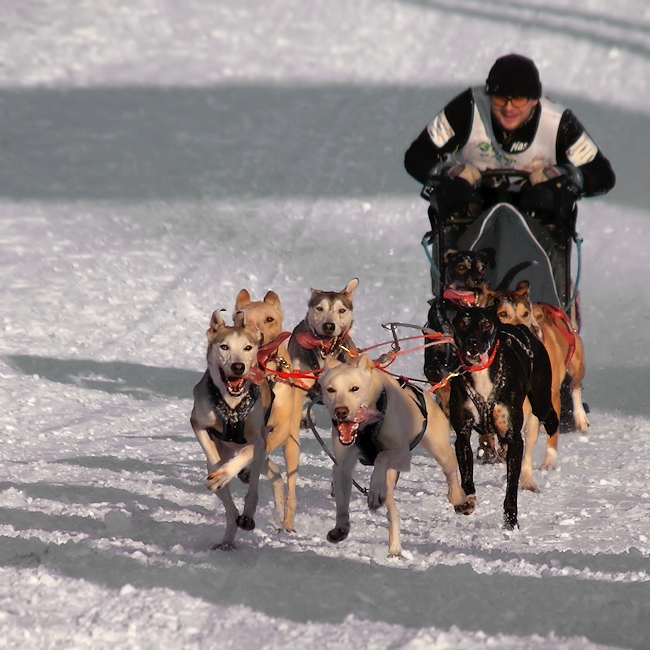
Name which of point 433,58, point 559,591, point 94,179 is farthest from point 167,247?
point 559,591

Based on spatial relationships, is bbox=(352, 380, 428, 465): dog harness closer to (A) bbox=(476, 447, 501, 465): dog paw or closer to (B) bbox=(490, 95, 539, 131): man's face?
(A) bbox=(476, 447, 501, 465): dog paw

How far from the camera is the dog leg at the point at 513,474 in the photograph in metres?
5.32

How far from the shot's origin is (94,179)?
14.9 m

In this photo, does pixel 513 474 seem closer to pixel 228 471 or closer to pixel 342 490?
pixel 342 490

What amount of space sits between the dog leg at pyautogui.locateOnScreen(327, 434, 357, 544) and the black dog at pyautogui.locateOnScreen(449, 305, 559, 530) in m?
0.82

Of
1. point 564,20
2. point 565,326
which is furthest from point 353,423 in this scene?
point 564,20

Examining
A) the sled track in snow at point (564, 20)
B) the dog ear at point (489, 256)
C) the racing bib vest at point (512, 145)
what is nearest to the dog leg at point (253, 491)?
the dog ear at point (489, 256)

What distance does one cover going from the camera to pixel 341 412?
4.56 metres

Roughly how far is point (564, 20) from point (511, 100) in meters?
14.1

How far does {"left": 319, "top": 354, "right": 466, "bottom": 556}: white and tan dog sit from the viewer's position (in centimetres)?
462

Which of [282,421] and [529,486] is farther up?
[282,421]

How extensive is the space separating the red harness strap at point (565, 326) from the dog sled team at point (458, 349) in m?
0.01

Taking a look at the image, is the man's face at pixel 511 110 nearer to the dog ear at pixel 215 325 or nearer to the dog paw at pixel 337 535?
the dog ear at pixel 215 325

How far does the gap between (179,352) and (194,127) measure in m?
7.73
